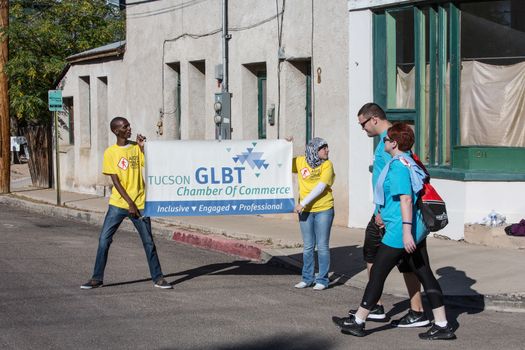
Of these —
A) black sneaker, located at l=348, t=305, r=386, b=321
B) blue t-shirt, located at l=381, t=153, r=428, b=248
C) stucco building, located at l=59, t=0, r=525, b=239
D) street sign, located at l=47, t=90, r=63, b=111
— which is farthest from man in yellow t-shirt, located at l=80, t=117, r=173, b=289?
street sign, located at l=47, t=90, r=63, b=111

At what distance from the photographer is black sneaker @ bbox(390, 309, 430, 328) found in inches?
330

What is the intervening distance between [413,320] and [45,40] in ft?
70.3

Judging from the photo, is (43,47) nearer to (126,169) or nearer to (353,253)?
(353,253)

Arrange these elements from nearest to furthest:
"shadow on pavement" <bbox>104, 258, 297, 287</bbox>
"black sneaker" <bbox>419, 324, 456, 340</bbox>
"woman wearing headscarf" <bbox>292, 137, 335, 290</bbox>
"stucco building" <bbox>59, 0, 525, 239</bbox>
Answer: "black sneaker" <bbox>419, 324, 456, 340</bbox> < "woman wearing headscarf" <bbox>292, 137, 335, 290</bbox> < "shadow on pavement" <bbox>104, 258, 297, 287</bbox> < "stucco building" <bbox>59, 0, 525, 239</bbox>

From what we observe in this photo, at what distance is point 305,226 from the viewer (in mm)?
10094

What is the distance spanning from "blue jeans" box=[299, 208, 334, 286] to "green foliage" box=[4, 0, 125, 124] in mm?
16467

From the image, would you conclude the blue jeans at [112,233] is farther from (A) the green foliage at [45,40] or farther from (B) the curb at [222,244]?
(A) the green foliage at [45,40]

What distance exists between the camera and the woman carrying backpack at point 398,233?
7.75 m

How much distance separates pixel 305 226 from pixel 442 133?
4.62 metres

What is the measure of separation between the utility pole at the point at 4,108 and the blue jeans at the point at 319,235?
16.1 m

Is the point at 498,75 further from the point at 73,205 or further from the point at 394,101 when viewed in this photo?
the point at 73,205

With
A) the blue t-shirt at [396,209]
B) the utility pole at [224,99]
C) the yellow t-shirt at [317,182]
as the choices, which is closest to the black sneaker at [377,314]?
the blue t-shirt at [396,209]

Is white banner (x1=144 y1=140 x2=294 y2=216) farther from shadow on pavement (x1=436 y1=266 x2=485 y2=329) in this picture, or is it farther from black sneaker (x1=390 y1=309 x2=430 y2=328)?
black sneaker (x1=390 y1=309 x2=430 y2=328)

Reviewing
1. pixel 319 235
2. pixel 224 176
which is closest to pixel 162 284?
pixel 224 176
